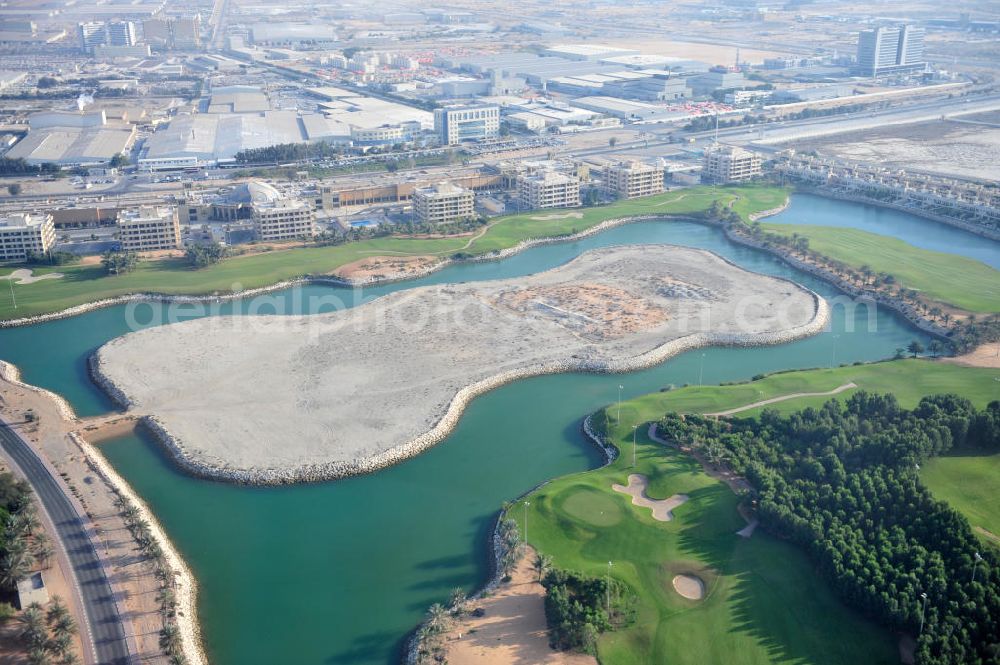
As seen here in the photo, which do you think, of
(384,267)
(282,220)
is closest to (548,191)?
(384,267)

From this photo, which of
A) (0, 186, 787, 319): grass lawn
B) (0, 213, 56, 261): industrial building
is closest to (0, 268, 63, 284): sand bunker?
(0, 186, 787, 319): grass lawn

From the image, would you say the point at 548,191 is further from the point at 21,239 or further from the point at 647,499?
the point at 647,499

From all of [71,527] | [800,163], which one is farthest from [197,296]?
[800,163]

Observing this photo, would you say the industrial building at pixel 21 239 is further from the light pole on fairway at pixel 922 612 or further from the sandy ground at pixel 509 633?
the light pole on fairway at pixel 922 612

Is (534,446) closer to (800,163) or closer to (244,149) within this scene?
(800,163)

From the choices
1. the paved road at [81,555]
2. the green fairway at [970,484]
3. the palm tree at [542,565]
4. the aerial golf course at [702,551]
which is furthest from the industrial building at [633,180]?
the paved road at [81,555]

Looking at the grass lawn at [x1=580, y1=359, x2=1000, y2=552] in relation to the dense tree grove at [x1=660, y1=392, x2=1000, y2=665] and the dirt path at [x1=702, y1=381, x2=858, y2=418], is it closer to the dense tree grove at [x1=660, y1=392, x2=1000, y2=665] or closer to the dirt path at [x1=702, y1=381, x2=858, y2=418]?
the dirt path at [x1=702, y1=381, x2=858, y2=418]
